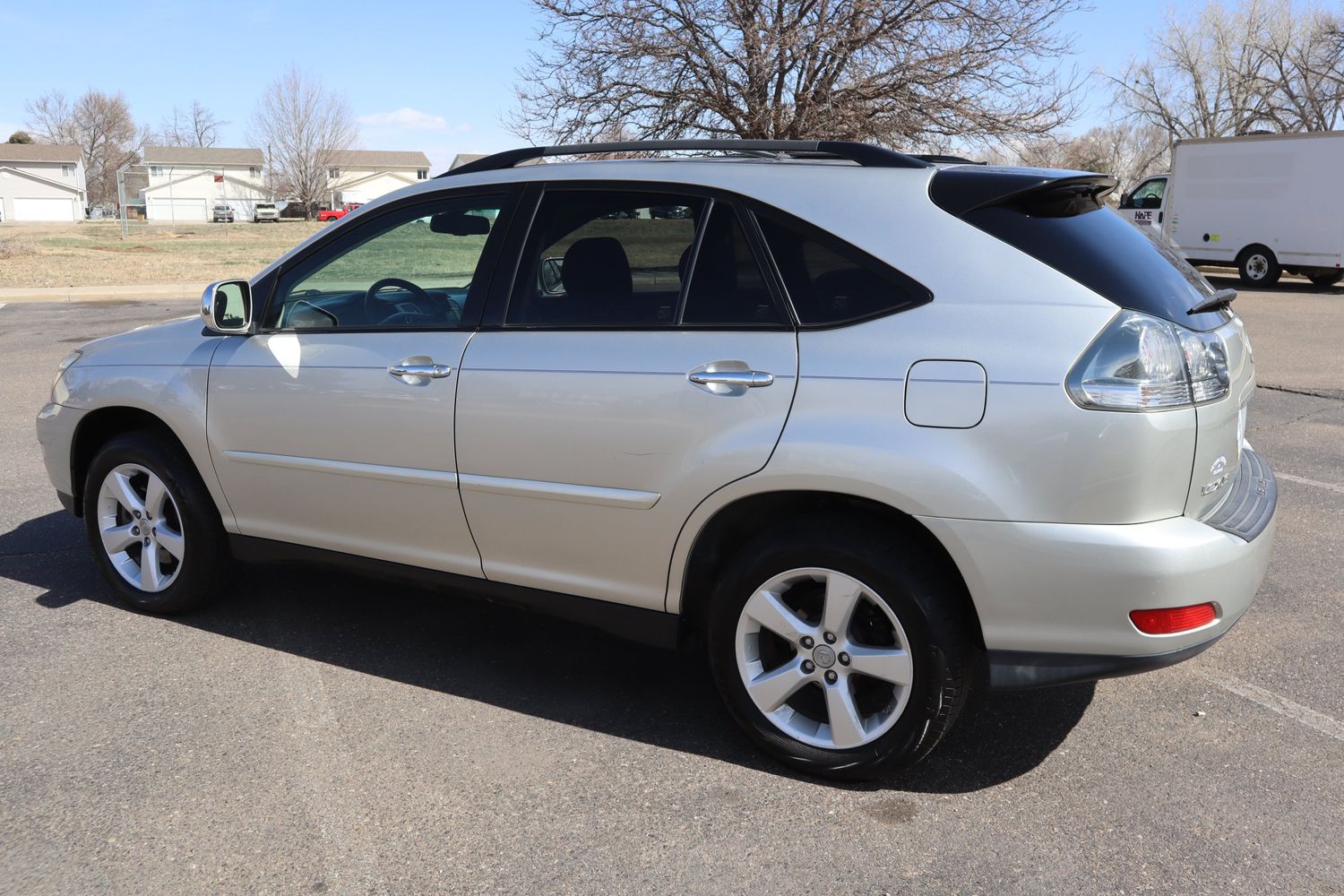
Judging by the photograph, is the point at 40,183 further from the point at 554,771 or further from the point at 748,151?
the point at 554,771

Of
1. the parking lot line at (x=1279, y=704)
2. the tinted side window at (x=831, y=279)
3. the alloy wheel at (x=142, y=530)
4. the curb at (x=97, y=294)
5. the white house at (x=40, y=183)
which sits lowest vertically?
the parking lot line at (x=1279, y=704)

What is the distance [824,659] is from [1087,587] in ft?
2.44

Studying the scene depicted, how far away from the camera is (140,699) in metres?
3.75

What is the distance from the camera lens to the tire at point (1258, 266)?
21891mm

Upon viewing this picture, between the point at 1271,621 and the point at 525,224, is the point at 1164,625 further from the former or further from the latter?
the point at 525,224

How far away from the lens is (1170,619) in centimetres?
285

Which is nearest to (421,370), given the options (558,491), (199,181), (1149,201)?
(558,491)

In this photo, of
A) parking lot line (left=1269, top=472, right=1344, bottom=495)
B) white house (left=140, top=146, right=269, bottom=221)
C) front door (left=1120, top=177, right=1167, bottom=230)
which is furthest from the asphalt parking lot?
white house (left=140, top=146, right=269, bottom=221)

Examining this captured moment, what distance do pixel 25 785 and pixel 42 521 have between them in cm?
294

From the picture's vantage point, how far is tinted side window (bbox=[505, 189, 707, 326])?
134 inches

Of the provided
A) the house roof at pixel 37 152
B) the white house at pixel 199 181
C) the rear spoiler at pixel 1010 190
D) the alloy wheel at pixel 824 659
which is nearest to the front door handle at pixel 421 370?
the alloy wheel at pixel 824 659

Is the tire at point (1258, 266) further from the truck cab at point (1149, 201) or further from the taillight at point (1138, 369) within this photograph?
the taillight at point (1138, 369)

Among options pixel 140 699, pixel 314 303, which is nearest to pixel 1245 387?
pixel 314 303

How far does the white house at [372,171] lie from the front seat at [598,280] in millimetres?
95632
